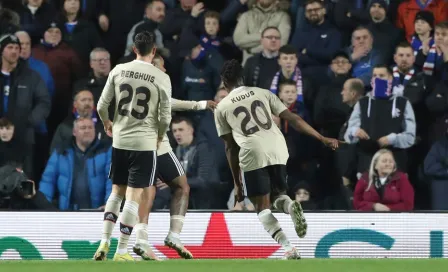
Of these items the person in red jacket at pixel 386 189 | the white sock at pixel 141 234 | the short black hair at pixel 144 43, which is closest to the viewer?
the short black hair at pixel 144 43

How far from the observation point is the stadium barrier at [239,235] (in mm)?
12250

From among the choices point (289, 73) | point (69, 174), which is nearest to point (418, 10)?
point (289, 73)

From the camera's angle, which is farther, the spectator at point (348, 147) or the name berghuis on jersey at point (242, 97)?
the spectator at point (348, 147)

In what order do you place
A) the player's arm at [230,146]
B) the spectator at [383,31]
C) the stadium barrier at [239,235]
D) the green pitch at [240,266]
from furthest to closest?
the spectator at [383,31] < the stadium barrier at [239,235] < the player's arm at [230,146] < the green pitch at [240,266]

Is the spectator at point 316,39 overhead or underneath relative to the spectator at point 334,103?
overhead

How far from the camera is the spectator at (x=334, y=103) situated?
14.7m

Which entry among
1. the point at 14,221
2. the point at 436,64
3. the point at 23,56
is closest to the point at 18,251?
the point at 14,221

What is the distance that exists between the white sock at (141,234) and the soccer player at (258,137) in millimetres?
1066

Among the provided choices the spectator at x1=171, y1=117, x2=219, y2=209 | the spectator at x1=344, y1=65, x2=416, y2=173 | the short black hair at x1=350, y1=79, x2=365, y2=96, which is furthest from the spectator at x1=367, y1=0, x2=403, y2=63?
the spectator at x1=171, y1=117, x2=219, y2=209

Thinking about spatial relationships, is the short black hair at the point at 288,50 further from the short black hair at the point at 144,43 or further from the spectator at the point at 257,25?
the short black hair at the point at 144,43

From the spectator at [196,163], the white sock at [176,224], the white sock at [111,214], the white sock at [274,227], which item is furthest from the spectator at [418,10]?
the white sock at [111,214]

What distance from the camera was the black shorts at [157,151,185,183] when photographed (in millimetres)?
10820

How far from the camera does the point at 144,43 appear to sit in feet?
32.7

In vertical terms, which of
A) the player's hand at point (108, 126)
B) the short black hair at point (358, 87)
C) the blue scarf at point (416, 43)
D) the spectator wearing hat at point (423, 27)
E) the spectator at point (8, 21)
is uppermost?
the spectator wearing hat at point (423, 27)
